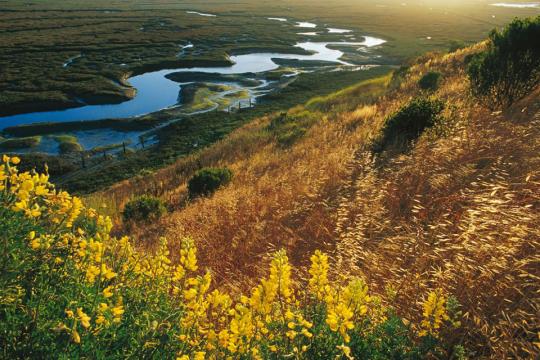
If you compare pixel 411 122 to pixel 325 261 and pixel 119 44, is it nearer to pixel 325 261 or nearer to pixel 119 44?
pixel 325 261

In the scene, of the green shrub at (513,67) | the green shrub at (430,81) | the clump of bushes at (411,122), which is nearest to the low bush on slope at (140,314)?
the clump of bushes at (411,122)

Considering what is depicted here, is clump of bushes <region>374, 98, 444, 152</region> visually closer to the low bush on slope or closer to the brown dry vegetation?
the brown dry vegetation

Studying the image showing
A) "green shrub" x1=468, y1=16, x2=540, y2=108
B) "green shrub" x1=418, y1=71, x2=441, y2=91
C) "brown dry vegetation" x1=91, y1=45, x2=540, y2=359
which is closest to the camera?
"brown dry vegetation" x1=91, y1=45, x2=540, y2=359

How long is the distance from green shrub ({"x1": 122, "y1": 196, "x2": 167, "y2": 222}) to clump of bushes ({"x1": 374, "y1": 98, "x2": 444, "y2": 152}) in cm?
728

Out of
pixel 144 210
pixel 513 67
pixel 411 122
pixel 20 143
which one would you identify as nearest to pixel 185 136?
pixel 20 143

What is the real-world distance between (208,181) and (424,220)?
940 centimetres

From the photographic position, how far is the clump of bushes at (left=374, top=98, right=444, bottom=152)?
9.99 meters

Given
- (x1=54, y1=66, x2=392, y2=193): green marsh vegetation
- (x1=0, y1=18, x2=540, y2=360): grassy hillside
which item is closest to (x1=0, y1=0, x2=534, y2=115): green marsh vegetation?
(x1=54, y1=66, x2=392, y2=193): green marsh vegetation

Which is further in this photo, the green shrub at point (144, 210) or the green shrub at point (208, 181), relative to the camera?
the green shrub at point (208, 181)

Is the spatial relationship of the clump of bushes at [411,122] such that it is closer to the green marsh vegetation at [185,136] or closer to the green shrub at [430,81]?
the green shrub at [430,81]

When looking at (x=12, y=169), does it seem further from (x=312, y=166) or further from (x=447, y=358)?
(x=312, y=166)

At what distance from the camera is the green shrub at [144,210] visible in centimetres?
1245

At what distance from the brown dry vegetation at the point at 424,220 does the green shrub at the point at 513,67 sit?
609 millimetres

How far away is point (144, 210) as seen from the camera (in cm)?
1270
